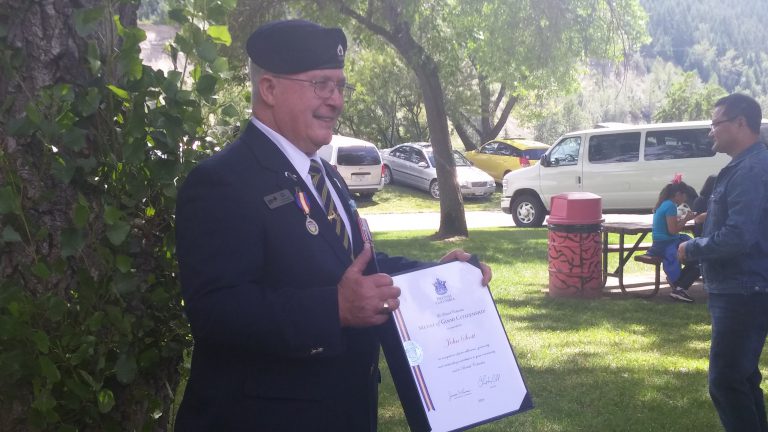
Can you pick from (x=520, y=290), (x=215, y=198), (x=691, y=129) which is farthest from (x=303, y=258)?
(x=691, y=129)

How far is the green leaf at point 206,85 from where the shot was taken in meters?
2.90

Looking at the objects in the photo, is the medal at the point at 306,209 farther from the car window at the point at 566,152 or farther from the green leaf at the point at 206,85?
the car window at the point at 566,152

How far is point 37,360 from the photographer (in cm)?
256

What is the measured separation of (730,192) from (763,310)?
22.8 inches

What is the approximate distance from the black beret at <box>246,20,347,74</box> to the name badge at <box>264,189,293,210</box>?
33 cm

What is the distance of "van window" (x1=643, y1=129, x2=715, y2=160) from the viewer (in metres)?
18.4

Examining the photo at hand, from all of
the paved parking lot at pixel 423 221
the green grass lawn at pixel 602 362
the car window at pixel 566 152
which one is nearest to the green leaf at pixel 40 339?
the green grass lawn at pixel 602 362

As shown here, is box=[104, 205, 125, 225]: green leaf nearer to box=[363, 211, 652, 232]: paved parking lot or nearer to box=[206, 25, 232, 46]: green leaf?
box=[206, 25, 232, 46]: green leaf

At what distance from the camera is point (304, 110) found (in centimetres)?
242

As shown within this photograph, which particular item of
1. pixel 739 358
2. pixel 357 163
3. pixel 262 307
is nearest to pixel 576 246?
pixel 739 358

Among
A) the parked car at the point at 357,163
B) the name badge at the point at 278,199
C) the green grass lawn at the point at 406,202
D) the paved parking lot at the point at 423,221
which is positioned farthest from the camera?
the parked car at the point at 357,163

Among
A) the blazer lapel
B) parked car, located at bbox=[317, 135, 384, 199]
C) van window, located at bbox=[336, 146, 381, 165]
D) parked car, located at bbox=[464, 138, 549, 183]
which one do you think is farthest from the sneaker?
parked car, located at bbox=[464, 138, 549, 183]

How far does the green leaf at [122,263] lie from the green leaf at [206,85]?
60 cm

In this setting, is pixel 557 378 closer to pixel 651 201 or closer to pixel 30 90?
pixel 30 90
